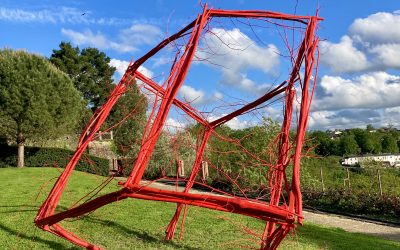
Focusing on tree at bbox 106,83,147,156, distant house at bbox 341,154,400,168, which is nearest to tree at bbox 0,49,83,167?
tree at bbox 106,83,147,156

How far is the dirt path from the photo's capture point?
34.5ft

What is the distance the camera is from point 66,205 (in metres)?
8.88

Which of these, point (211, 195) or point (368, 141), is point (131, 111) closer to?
point (211, 195)

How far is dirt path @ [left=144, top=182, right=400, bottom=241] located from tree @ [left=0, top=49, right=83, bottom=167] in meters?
14.2

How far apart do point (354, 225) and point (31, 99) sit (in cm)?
1585

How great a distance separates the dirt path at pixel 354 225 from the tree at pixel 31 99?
14.2 m

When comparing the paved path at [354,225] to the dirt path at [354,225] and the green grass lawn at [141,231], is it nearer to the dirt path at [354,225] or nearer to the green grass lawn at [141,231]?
the dirt path at [354,225]

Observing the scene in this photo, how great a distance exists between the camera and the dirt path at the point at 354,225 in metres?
10.5

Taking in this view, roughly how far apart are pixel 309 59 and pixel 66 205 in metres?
6.95

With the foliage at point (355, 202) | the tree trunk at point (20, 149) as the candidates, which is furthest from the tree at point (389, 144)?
the tree trunk at point (20, 149)

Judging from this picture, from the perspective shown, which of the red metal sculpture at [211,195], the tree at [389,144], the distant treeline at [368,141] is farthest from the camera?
the tree at [389,144]

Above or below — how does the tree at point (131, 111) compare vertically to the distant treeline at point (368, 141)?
below

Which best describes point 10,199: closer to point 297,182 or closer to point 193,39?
point 193,39

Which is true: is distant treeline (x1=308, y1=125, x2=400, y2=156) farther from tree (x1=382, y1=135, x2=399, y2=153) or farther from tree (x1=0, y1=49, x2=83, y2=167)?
tree (x1=0, y1=49, x2=83, y2=167)
